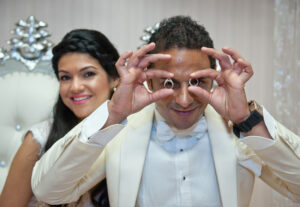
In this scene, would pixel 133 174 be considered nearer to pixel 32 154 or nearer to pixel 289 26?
pixel 32 154

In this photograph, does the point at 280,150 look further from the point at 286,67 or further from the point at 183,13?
the point at 183,13

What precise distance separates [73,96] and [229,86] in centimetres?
92

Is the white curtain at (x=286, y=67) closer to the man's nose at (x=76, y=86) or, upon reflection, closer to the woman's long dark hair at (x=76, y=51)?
the woman's long dark hair at (x=76, y=51)

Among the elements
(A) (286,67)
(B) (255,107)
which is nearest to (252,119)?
(B) (255,107)

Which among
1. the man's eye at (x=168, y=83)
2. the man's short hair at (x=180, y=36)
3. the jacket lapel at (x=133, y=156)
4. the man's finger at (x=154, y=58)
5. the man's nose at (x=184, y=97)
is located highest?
the man's short hair at (x=180, y=36)

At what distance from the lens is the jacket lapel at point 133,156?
132 cm

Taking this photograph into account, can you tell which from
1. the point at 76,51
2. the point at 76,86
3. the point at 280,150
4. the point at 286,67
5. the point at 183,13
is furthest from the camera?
the point at 183,13

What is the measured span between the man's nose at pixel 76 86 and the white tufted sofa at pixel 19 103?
0.45 m

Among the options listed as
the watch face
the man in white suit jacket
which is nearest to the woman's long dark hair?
the man in white suit jacket

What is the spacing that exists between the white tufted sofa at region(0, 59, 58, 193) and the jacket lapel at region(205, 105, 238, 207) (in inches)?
46.6

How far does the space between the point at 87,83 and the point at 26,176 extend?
0.60 meters

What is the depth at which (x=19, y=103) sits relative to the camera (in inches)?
81.4

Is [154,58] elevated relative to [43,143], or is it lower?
elevated

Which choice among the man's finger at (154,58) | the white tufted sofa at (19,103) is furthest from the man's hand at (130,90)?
the white tufted sofa at (19,103)
